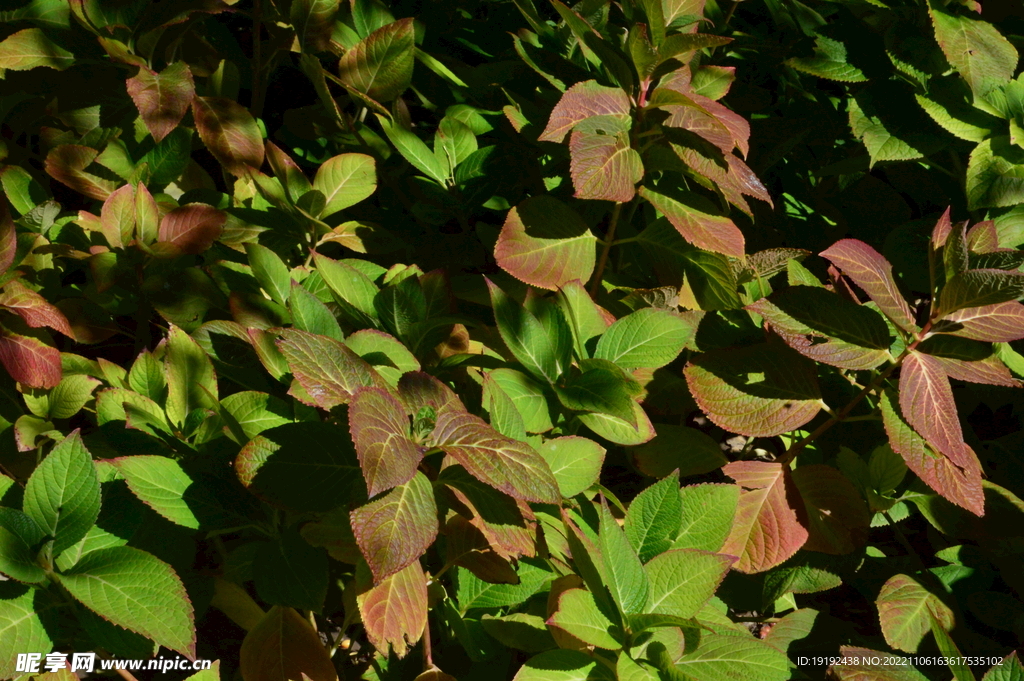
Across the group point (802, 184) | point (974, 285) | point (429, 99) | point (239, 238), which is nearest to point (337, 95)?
point (429, 99)

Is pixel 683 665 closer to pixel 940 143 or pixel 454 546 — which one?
pixel 454 546

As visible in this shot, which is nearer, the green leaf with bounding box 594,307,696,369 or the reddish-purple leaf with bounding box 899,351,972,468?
the reddish-purple leaf with bounding box 899,351,972,468

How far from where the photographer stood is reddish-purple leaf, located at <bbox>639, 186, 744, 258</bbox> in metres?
1.60

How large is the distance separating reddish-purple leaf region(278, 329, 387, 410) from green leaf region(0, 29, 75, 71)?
1.16 metres

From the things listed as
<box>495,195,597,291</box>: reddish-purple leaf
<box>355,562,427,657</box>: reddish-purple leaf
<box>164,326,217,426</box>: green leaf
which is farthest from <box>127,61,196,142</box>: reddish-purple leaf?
<box>355,562,427,657</box>: reddish-purple leaf

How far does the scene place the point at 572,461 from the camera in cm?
137

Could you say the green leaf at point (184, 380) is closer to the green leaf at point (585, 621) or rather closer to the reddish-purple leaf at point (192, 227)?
the reddish-purple leaf at point (192, 227)

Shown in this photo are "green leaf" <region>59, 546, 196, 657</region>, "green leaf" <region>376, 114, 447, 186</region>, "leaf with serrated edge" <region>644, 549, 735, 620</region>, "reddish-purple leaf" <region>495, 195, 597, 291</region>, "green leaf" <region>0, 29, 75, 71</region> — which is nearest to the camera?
"green leaf" <region>59, 546, 196, 657</region>

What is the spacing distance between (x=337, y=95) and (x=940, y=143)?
1797 millimetres

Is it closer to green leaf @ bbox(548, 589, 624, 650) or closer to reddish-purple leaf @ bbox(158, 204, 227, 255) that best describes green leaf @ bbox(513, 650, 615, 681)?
green leaf @ bbox(548, 589, 624, 650)

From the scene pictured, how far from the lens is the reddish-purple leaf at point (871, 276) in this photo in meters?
1.40

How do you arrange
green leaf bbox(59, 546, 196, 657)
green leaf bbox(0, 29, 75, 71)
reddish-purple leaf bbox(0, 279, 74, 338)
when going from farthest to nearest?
1. green leaf bbox(0, 29, 75, 71)
2. reddish-purple leaf bbox(0, 279, 74, 338)
3. green leaf bbox(59, 546, 196, 657)

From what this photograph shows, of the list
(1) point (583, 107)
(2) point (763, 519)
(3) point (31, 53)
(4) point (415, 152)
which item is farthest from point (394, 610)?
(3) point (31, 53)

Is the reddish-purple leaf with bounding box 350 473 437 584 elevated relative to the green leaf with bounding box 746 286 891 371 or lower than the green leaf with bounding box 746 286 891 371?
lower
